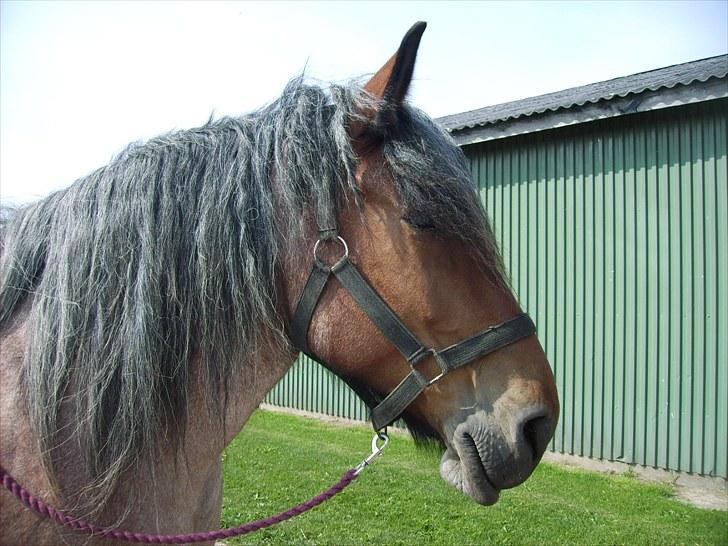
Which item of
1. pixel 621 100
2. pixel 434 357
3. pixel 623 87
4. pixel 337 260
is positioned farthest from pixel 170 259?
pixel 623 87

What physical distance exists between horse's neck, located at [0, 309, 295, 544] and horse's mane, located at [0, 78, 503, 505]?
4 centimetres

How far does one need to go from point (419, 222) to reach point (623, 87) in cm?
670

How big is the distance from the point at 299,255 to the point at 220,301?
0.26 meters

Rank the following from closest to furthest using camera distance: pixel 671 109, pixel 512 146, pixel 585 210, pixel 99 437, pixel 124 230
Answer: pixel 99 437 → pixel 124 230 → pixel 671 109 → pixel 585 210 → pixel 512 146

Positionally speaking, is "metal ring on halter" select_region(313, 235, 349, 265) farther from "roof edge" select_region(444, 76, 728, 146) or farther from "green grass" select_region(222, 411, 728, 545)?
"roof edge" select_region(444, 76, 728, 146)

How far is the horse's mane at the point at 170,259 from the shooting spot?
5.03ft

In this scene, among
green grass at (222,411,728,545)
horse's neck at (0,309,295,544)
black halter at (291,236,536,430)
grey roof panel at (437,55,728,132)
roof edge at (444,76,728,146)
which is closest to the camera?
horse's neck at (0,309,295,544)

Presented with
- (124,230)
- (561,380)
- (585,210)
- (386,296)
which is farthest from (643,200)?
(124,230)

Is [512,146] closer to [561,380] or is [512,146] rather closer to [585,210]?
[585,210]

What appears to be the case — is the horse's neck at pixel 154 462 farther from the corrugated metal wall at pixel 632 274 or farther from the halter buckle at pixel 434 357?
the corrugated metal wall at pixel 632 274

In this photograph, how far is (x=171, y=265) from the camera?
1.60 m

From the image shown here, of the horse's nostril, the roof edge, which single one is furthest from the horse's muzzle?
the roof edge

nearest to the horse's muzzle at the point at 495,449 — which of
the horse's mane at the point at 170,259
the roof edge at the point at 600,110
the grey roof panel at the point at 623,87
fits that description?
the horse's mane at the point at 170,259

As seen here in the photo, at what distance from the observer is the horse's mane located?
1534 millimetres
